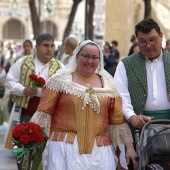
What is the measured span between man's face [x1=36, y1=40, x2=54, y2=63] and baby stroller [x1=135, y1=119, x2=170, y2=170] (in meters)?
3.70

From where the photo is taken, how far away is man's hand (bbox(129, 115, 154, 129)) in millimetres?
5910

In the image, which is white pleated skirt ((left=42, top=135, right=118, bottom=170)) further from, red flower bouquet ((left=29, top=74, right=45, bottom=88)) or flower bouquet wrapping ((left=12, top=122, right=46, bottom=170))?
red flower bouquet ((left=29, top=74, right=45, bottom=88))

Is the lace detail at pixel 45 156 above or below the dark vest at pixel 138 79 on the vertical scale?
below

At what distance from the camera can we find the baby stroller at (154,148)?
18.0 ft

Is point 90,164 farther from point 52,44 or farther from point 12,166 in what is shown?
point 12,166

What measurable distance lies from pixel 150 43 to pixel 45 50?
323cm

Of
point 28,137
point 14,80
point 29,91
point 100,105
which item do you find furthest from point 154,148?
point 14,80

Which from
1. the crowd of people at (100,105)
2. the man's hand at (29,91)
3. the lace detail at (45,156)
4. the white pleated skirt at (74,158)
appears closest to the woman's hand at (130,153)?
the crowd of people at (100,105)

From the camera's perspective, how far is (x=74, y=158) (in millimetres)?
5957

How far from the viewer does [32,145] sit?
6.29 metres

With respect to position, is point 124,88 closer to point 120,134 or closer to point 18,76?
point 120,134

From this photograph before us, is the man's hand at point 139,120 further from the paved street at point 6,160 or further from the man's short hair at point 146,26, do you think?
the paved street at point 6,160

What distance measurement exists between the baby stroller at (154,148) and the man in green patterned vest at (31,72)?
12.2 feet

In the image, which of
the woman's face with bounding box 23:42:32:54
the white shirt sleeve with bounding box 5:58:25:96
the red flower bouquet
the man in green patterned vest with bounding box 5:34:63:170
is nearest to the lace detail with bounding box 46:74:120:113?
the red flower bouquet
